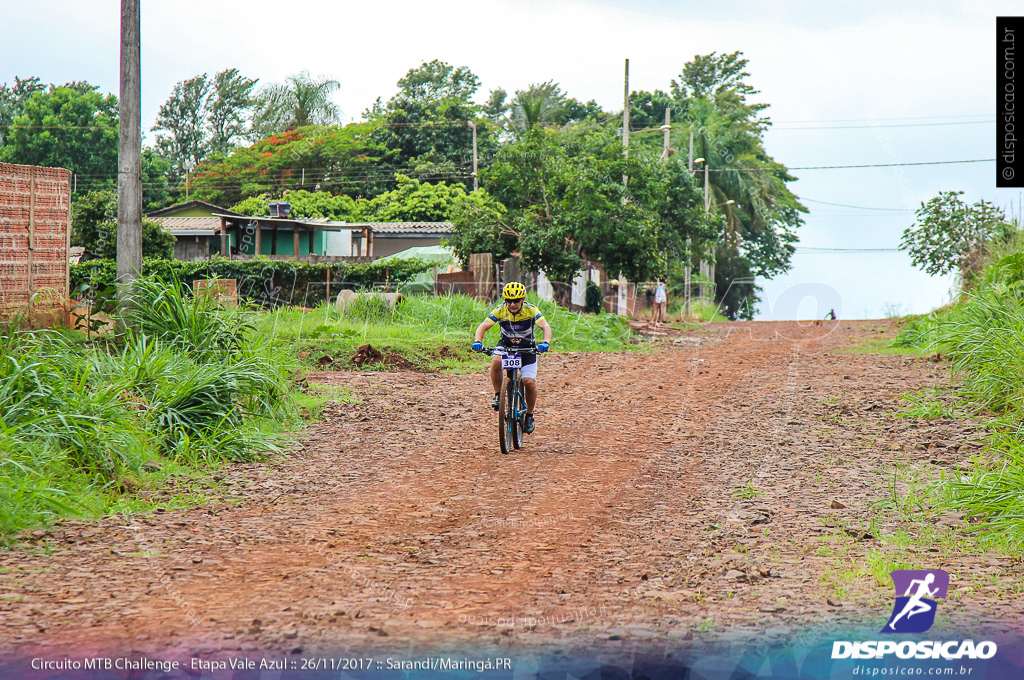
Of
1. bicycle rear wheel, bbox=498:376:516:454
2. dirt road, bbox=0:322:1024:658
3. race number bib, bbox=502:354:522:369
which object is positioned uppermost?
race number bib, bbox=502:354:522:369

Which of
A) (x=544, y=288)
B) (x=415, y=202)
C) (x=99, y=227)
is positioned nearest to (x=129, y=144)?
(x=544, y=288)

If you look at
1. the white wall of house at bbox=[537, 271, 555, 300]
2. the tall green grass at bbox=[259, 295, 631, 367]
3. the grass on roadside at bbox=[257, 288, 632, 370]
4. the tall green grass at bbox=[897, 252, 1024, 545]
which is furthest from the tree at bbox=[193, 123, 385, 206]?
the tall green grass at bbox=[897, 252, 1024, 545]

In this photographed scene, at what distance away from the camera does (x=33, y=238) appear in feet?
36.8

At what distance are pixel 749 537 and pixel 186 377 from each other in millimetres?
6021

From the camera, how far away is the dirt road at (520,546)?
438 cm

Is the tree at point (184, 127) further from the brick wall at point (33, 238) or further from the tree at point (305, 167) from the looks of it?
the brick wall at point (33, 238)

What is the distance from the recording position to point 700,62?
54.7 metres

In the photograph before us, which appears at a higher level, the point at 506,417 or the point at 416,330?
the point at 416,330

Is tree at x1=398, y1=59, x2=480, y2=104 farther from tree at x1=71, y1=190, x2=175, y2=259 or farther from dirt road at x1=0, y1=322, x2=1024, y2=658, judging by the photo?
dirt road at x1=0, y1=322, x2=1024, y2=658

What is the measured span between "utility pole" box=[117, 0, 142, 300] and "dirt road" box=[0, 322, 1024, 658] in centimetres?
314

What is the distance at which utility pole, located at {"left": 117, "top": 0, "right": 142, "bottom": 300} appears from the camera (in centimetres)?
1055

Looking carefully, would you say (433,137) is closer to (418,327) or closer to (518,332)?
(418,327)

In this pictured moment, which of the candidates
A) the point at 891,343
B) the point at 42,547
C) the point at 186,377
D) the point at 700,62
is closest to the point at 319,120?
the point at 700,62

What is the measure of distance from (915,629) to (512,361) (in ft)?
18.0
